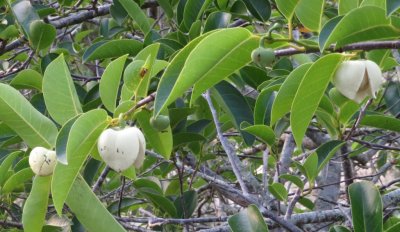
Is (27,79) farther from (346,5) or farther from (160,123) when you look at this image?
(346,5)

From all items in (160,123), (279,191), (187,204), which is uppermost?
(160,123)

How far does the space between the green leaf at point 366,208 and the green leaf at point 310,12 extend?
14.0 inches

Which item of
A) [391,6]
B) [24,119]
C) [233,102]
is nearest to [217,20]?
[233,102]

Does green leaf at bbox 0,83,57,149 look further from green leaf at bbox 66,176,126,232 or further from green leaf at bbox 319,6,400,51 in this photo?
green leaf at bbox 319,6,400,51

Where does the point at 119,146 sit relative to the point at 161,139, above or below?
above

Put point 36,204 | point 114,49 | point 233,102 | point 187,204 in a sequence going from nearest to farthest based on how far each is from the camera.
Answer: point 36,204, point 233,102, point 114,49, point 187,204

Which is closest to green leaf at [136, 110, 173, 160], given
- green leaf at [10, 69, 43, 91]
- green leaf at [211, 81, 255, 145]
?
green leaf at [211, 81, 255, 145]

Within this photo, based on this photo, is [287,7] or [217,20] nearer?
[287,7]

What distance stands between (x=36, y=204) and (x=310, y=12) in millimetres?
617

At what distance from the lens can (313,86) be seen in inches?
37.4

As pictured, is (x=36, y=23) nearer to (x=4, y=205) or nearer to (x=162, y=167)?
(x=4, y=205)

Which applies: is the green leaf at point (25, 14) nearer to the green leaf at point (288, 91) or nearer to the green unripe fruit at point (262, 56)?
the green leaf at point (288, 91)

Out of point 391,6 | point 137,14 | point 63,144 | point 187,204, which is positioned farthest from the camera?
point 187,204

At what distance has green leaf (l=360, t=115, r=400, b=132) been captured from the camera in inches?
56.6
